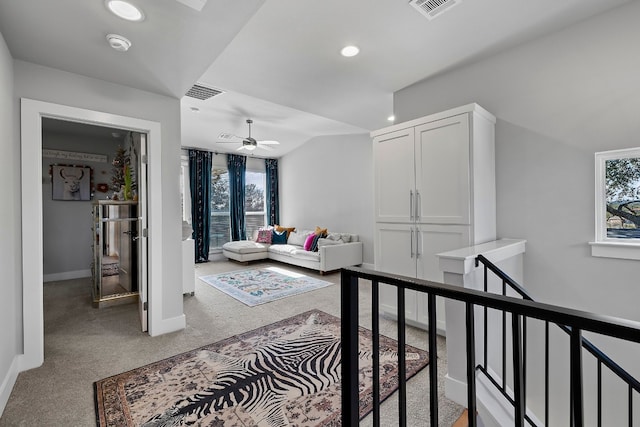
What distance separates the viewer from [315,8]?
2234mm

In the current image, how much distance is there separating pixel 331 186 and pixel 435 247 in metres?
4.17

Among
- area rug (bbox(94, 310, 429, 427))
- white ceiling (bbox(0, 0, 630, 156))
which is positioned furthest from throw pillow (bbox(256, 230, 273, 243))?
area rug (bbox(94, 310, 429, 427))

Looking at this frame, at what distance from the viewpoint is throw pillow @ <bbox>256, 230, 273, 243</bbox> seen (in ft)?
23.0

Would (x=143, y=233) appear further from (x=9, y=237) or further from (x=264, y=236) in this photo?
(x=264, y=236)

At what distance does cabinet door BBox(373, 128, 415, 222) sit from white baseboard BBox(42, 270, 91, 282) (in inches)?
214

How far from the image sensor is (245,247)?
6531mm

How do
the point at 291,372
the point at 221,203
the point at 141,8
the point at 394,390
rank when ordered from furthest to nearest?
1. the point at 221,203
2. the point at 291,372
3. the point at 394,390
4. the point at 141,8

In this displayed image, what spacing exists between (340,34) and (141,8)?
147cm

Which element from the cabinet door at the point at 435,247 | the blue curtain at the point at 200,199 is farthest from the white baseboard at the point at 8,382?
the blue curtain at the point at 200,199

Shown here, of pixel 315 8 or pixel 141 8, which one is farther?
pixel 315 8

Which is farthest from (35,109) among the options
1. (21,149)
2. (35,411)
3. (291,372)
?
(291,372)

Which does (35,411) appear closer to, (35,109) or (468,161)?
(35,109)

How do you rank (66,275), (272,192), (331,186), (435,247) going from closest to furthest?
(435,247)
(66,275)
(331,186)
(272,192)

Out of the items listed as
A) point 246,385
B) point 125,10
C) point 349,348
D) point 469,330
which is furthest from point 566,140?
point 125,10
